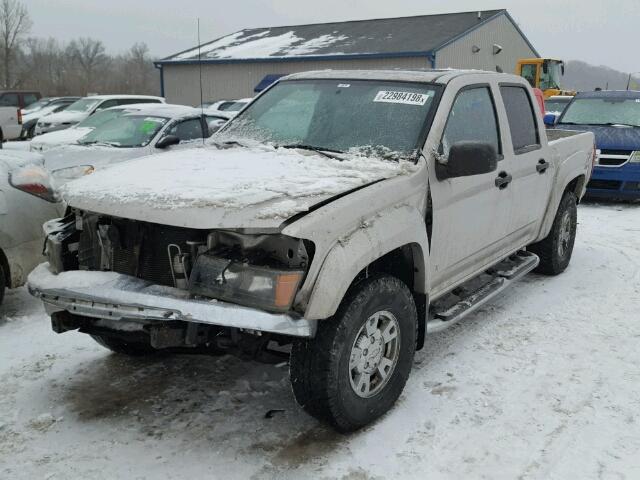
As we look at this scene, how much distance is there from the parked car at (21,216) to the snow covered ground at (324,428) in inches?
17.7

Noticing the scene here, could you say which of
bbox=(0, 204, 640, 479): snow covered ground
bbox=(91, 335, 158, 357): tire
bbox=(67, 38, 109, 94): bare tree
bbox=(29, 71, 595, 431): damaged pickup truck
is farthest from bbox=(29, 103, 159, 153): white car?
bbox=(67, 38, 109, 94): bare tree

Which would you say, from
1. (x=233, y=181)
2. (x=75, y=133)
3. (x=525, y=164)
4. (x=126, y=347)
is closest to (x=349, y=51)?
(x=75, y=133)

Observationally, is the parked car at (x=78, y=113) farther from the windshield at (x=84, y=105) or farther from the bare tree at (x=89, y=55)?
the bare tree at (x=89, y=55)

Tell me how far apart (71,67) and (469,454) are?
90050mm

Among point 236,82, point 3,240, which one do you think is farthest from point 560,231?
point 236,82

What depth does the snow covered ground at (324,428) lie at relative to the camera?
3.18 m

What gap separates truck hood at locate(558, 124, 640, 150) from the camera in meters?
10.0

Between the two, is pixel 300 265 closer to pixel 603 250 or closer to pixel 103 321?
pixel 103 321

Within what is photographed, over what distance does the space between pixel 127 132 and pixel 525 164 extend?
6211 mm

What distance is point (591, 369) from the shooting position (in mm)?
4238

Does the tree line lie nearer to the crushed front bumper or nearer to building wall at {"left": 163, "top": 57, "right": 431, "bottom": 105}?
building wall at {"left": 163, "top": 57, "right": 431, "bottom": 105}

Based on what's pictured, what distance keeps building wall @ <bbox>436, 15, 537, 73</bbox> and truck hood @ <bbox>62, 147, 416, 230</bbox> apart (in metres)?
25.2

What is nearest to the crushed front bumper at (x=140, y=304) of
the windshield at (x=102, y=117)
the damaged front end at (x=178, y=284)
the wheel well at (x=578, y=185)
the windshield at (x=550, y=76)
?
the damaged front end at (x=178, y=284)

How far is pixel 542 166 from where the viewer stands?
5336 mm
